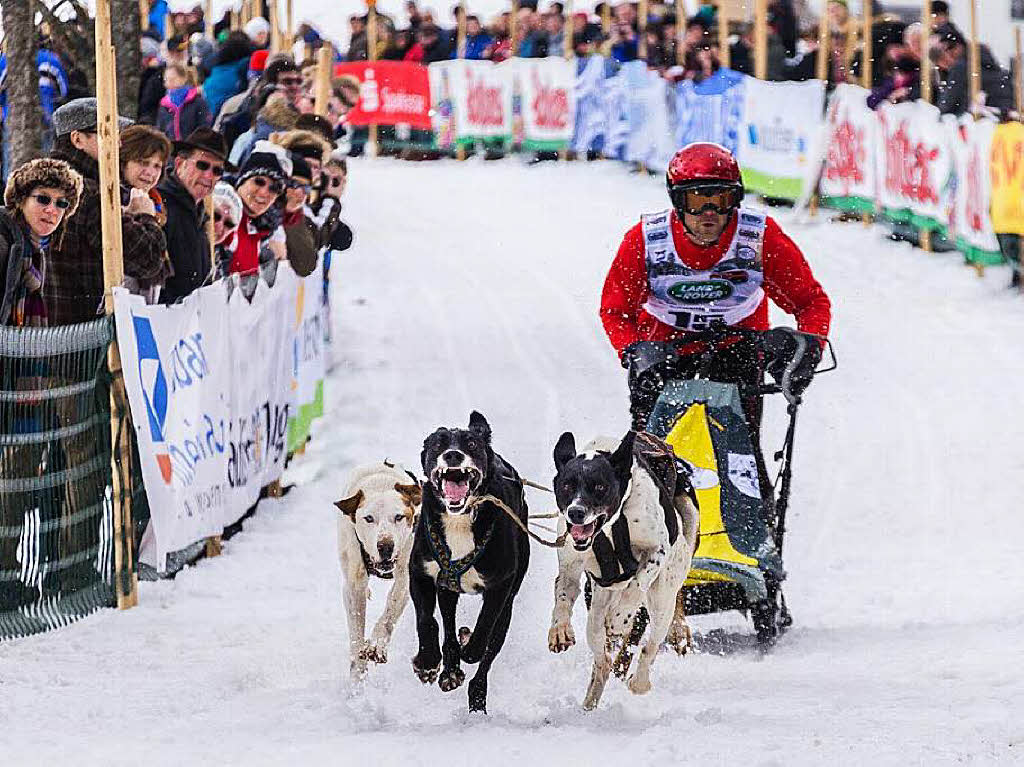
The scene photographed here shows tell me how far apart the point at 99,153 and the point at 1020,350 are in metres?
7.72

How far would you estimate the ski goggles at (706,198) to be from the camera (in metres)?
5.74

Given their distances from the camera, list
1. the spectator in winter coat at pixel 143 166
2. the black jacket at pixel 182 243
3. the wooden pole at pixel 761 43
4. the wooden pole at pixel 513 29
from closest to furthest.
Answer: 1. the spectator in winter coat at pixel 143 166
2. the black jacket at pixel 182 243
3. the wooden pole at pixel 761 43
4. the wooden pole at pixel 513 29

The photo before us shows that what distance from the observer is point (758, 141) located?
17.2m

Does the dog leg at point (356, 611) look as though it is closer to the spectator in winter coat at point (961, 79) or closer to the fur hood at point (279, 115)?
the fur hood at point (279, 115)

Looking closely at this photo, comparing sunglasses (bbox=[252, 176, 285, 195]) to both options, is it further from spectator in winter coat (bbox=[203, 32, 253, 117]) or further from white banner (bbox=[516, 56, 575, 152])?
white banner (bbox=[516, 56, 575, 152])

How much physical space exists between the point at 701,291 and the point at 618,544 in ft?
4.45

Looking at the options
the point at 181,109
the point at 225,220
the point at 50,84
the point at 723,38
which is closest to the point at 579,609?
the point at 225,220

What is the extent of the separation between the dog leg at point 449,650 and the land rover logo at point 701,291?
60.2 inches

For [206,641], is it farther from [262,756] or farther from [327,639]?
[262,756]

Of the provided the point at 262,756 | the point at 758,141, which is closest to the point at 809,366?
the point at 262,756

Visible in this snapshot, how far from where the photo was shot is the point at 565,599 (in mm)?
5055

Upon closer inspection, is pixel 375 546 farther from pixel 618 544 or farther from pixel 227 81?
pixel 227 81

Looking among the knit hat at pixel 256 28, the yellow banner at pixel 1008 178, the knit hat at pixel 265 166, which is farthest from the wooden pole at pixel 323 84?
the knit hat at pixel 256 28

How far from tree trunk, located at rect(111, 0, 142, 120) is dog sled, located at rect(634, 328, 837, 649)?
638 centimetres
